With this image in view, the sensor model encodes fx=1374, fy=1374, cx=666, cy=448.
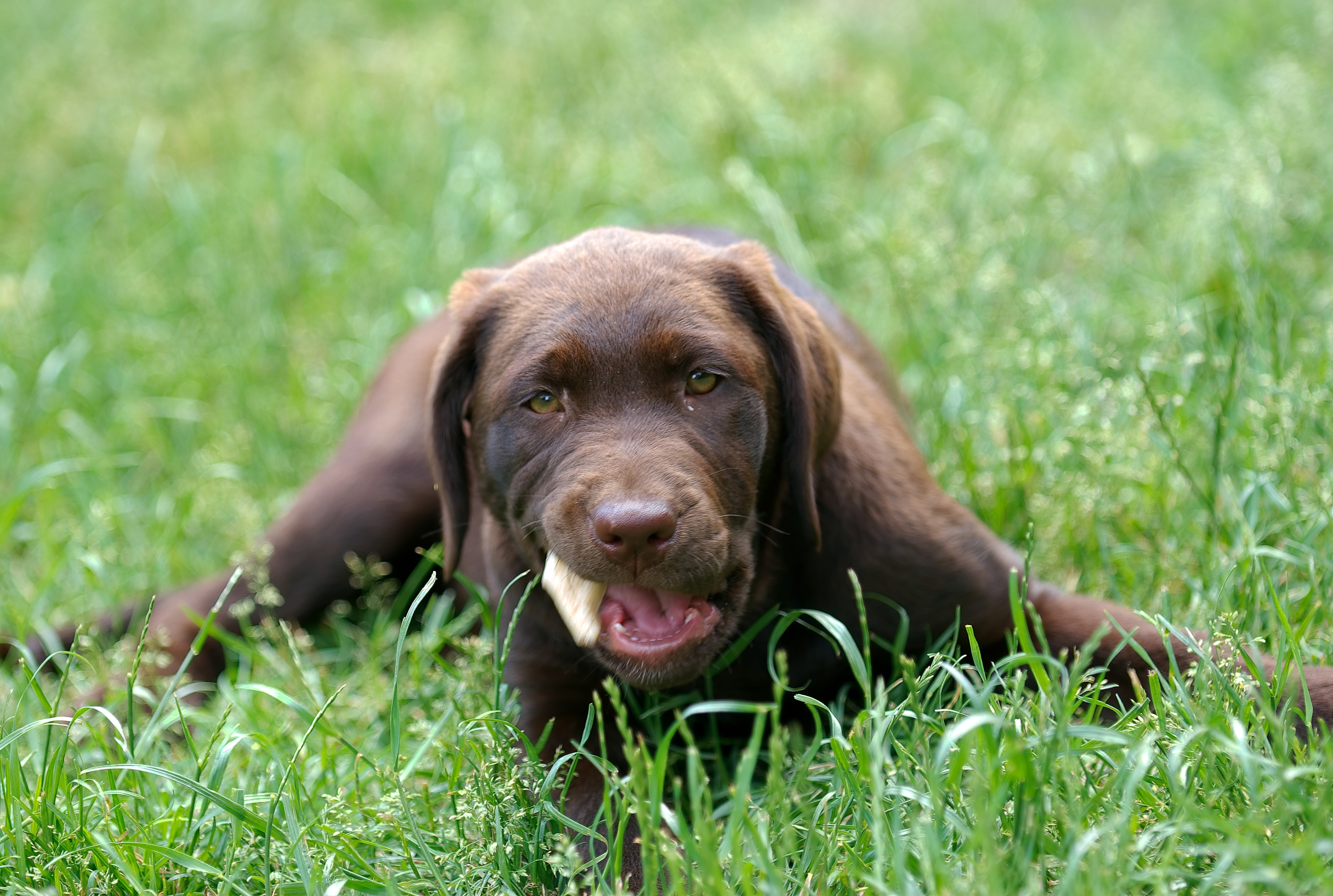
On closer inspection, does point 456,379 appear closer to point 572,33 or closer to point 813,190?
point 813,190

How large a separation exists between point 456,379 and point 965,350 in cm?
174

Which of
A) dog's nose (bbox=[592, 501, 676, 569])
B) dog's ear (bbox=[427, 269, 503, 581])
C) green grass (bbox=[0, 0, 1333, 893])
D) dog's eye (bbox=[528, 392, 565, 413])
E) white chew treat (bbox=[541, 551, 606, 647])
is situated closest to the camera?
green grass (bbox=[0, 0, 1333, 893])

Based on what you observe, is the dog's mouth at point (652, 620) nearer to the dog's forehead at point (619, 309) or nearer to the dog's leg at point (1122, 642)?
the dog's forehead at point (619, 309)

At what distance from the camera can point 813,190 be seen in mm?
5438

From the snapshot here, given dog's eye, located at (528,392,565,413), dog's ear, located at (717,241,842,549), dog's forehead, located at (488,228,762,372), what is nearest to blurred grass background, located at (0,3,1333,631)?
dog's ear, located at (717,241,842,549)

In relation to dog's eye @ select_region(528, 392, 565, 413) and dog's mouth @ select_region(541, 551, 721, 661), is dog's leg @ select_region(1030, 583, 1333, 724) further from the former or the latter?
dog's eye @ select_region(528, 392, 565, 413)

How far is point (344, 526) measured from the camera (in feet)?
13.4

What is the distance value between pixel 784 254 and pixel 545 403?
228 centimetres

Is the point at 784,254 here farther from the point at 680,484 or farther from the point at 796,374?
the point at 680,484

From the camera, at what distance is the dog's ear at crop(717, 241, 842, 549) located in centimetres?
287

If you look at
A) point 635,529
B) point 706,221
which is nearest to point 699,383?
point 635,529

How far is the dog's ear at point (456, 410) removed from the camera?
303cm

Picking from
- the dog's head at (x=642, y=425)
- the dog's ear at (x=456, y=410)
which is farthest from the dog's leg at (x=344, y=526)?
the dog's head at (x=642, y=425)

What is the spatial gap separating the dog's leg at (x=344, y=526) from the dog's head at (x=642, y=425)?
101 cm
